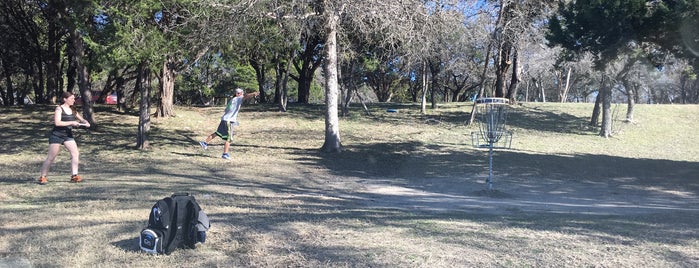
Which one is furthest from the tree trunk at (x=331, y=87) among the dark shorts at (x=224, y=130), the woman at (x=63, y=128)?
the woman at (x=63, y=128)

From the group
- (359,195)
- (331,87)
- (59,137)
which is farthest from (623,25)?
(59,137)

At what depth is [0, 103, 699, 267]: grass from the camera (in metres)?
5.02

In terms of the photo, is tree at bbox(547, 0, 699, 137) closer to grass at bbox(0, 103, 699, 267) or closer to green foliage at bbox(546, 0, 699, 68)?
green foliage at bbox(546, 0, 699, 68)

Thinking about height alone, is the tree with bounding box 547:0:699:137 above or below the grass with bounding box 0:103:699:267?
above

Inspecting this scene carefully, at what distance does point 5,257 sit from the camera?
4879 millimetres

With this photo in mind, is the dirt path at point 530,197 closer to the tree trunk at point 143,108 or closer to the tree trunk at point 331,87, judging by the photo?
the tree trunk at point 331,87

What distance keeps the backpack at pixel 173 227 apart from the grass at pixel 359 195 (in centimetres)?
12

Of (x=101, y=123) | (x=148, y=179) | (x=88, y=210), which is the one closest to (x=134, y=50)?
(x=148, y=179)

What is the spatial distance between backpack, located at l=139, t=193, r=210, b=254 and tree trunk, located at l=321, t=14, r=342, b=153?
9.53 metres

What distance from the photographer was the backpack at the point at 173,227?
16.2 feet

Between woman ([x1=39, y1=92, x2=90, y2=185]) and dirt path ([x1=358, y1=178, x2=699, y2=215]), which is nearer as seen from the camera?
dirt path ([x1=358, y1=178, x2=699, y2=215])

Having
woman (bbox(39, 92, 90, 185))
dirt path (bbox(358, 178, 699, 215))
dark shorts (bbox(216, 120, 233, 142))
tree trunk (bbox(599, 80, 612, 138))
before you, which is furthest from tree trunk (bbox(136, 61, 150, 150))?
tree trunk (bbox(599, 80, 612, 138))

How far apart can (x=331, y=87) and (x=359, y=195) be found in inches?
218

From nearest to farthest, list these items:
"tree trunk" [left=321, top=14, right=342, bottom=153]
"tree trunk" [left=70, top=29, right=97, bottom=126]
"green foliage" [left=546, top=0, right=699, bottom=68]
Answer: "green foliage" [left=546, top=0, right=699, bottom=68], "tree trunk" [left=321, top=14, right=342, bottom=153], "tree trunk" [left=70, top=29, right=97, bottom=126]
